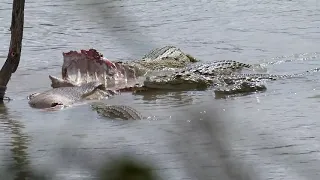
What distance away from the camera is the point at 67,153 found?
1.33m

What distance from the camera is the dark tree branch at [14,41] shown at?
648 cm

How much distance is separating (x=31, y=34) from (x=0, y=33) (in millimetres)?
668

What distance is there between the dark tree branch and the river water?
0.55 ft

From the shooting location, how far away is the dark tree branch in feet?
21.3

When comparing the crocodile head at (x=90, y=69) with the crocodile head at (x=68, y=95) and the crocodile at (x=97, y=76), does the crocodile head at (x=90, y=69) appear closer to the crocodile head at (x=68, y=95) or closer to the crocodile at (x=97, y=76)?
the crocodile at (x=97, y=76)

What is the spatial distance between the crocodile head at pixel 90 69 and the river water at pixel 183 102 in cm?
28

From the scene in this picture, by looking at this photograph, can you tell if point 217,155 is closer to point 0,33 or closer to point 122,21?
point 122,21

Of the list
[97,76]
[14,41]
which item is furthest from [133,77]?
[14,41]

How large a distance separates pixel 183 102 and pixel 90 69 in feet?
6.92

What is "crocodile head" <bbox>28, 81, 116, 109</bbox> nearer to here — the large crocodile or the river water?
the large crocodile

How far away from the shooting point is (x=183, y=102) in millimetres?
7258

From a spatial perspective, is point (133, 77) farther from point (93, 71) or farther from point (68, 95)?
point (68, 95)

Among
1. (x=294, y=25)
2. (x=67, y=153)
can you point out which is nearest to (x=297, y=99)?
(x=294, y=25)

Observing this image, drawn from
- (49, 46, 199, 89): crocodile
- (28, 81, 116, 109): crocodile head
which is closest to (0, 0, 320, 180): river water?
(28, 81, 116, 109): crocodile head
